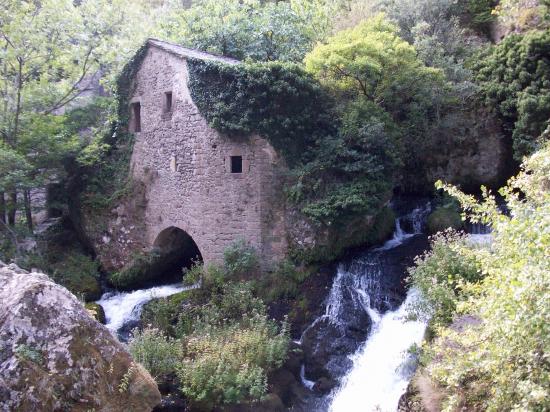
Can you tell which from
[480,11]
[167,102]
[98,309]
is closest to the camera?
[98,309]

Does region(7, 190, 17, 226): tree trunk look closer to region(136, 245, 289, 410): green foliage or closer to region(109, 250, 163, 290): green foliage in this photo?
region(109, 250, 163, 290): green foliage

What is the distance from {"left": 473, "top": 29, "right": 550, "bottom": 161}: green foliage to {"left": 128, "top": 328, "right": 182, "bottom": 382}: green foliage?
984cm

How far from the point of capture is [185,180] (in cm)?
1338

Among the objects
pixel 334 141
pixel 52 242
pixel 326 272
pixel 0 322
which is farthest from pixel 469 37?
pixel 0 322

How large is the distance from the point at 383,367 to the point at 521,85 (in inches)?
352

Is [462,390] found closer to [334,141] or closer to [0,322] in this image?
[0,322]

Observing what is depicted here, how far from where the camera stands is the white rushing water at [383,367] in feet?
28.3

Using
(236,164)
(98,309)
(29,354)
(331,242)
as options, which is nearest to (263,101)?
(236,164)

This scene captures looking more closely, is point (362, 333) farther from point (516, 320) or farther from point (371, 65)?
point (371, 65)

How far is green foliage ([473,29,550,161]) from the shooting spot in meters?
12.5

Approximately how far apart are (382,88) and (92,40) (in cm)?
910

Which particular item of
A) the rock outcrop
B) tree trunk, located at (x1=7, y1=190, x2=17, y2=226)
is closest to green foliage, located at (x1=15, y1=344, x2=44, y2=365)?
the rock outcrop

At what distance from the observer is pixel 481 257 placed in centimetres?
588

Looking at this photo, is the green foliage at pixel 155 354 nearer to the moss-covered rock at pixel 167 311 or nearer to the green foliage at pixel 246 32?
the moss-covered rock at pixel 167 311
